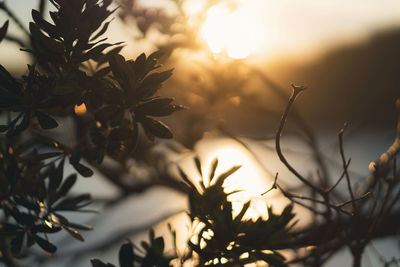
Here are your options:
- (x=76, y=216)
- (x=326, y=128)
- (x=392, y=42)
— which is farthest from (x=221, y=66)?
(x=392, y=42)

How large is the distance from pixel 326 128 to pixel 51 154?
21.7ft

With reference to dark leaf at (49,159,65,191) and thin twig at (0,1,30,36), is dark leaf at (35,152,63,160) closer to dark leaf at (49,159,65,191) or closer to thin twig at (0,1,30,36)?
dark leaf at (49,159,65,191)

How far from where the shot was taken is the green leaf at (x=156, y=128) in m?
0.60

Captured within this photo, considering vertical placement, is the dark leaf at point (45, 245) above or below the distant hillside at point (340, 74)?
below

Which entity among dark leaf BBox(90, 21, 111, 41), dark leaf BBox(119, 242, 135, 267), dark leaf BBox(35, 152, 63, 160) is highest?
dark leaf BBox(90, 21, 111, 41)

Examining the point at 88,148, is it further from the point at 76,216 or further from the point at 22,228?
the point at 76,216

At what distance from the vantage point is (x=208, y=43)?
3.96 ft

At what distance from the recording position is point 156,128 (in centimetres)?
60

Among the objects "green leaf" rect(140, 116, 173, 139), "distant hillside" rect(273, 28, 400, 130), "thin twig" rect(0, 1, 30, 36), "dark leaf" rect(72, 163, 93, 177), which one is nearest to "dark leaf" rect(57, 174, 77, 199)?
"dark leaf" rect(72, 163, 93, 177)

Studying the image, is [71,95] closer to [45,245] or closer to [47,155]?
[47,155]

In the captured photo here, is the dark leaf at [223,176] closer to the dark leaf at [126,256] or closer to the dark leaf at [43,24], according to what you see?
the dark leaf at [126,256]

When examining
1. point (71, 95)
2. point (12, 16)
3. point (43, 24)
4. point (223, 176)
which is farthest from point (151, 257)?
point (12, 16)

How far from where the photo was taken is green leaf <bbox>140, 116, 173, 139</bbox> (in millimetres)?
599

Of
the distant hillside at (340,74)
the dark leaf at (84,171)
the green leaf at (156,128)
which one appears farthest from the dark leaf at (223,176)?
the distant hillside at (340,74)
